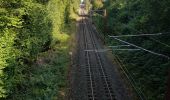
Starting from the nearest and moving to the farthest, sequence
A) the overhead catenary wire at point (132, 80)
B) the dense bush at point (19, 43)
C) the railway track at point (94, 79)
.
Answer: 1. the dense bush at point (19, 43)
2. the overhead catenary wire at point (132, 80)
3. the railway track at point (94, 79)

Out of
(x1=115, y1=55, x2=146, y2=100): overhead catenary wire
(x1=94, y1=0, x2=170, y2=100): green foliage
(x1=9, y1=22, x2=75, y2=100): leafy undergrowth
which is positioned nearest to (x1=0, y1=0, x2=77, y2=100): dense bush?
(x1=9, y1=22, x2=75, y2=100): leafy undergrowth

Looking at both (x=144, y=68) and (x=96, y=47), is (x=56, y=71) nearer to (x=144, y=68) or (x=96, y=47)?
(x=144, y=68)

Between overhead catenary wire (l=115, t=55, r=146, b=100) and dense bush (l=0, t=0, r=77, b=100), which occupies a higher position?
dense bush (l=0, t=0, r=77, b=100)

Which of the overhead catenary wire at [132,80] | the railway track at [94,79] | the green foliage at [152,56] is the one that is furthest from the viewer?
the green foliage at [152,56]

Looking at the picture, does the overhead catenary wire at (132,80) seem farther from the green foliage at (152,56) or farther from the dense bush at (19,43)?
the dense bush at (19,43)

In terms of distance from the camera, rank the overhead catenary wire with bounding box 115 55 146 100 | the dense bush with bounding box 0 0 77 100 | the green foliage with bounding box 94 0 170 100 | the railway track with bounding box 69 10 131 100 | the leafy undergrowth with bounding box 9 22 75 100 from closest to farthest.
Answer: the dense bush with bounding box 0 0 77 100 → the leafy undergrowth with bounding box 9 22 75 100 → the overhead catenary wire with bounding box 115 55 146 100 → the railway track with bounding box 69 10 131 100 → the green foliage with bounding box 94 0 170 100

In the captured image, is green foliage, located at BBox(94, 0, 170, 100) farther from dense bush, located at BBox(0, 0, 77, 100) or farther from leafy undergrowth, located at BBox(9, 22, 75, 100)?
dense bush, located at BBox(0, 0, 77, 100)

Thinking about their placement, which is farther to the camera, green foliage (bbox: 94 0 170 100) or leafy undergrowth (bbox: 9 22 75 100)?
green foliage (bbox: 94 0 170 100)

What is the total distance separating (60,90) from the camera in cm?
2419

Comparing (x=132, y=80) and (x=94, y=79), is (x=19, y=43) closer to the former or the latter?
(x=94, y=79)

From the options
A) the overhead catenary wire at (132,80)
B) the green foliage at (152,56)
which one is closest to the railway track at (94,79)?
the overhead catenary wire at (132,80)

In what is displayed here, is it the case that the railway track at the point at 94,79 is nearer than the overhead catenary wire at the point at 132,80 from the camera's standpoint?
No

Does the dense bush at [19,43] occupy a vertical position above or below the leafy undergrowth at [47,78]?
above

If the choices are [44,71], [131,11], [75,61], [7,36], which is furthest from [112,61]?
[7,36]
